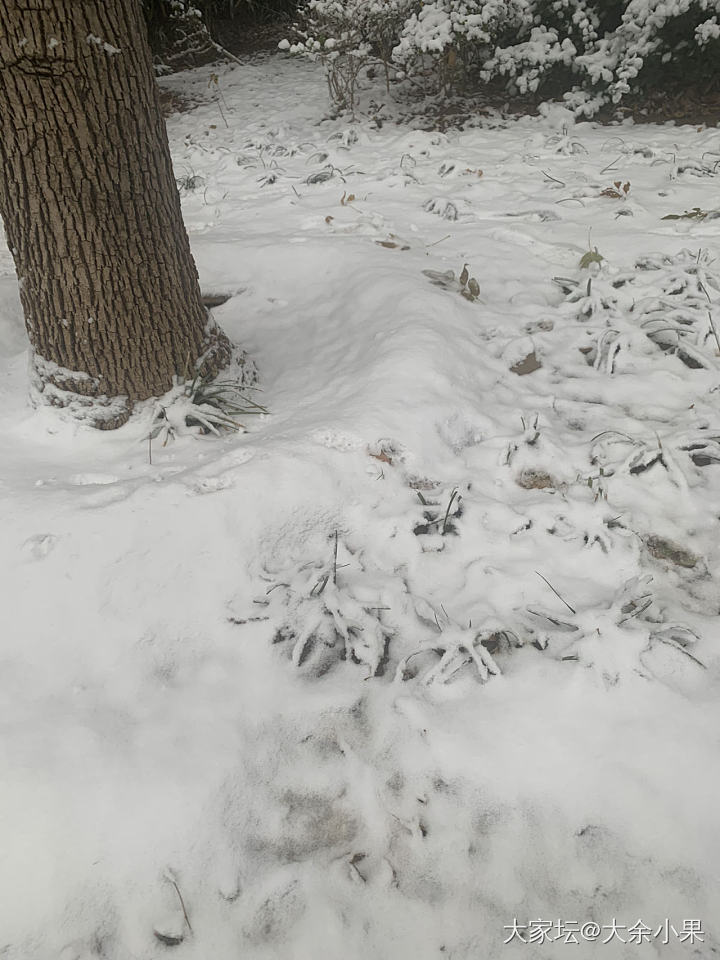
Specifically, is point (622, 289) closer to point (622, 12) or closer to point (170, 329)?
point (170, 329)

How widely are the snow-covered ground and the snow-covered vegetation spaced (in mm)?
4012

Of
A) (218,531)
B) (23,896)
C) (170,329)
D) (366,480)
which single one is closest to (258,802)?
(23,896)

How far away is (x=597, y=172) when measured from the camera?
4961 mm

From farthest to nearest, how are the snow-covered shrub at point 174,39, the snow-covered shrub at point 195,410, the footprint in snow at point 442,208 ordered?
the snow-covered shrub at point 174,39
the footprint in snow at point 442,208
the snow-covered shrub at point 195,410

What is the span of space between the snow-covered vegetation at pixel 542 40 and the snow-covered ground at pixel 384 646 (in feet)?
13.2

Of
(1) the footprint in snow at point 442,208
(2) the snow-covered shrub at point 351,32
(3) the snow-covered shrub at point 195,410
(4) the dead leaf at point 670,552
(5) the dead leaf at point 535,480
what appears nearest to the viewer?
(4) the dead leaf at point 670,552

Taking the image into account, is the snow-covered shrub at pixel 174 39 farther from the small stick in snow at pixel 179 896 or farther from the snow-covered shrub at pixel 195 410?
the small stick in snow at pixel 179 896

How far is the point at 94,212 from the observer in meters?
2.20

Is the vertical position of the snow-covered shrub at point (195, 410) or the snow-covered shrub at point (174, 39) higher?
the snow-covered shrub at point (174, 39)

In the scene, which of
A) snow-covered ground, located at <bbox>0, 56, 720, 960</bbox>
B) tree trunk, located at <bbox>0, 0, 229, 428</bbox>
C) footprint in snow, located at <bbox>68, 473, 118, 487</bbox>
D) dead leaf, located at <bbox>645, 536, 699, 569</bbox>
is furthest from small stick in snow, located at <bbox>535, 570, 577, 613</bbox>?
tree trunk, located at <bbox>0, 0, 229, 428</bbox>

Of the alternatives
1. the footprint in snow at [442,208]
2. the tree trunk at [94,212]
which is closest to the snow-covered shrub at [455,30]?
the footprint in snow at [442,208]

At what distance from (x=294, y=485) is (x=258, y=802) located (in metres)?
1.01

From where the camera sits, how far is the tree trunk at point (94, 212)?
1976 mm

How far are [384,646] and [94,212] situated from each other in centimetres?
179
